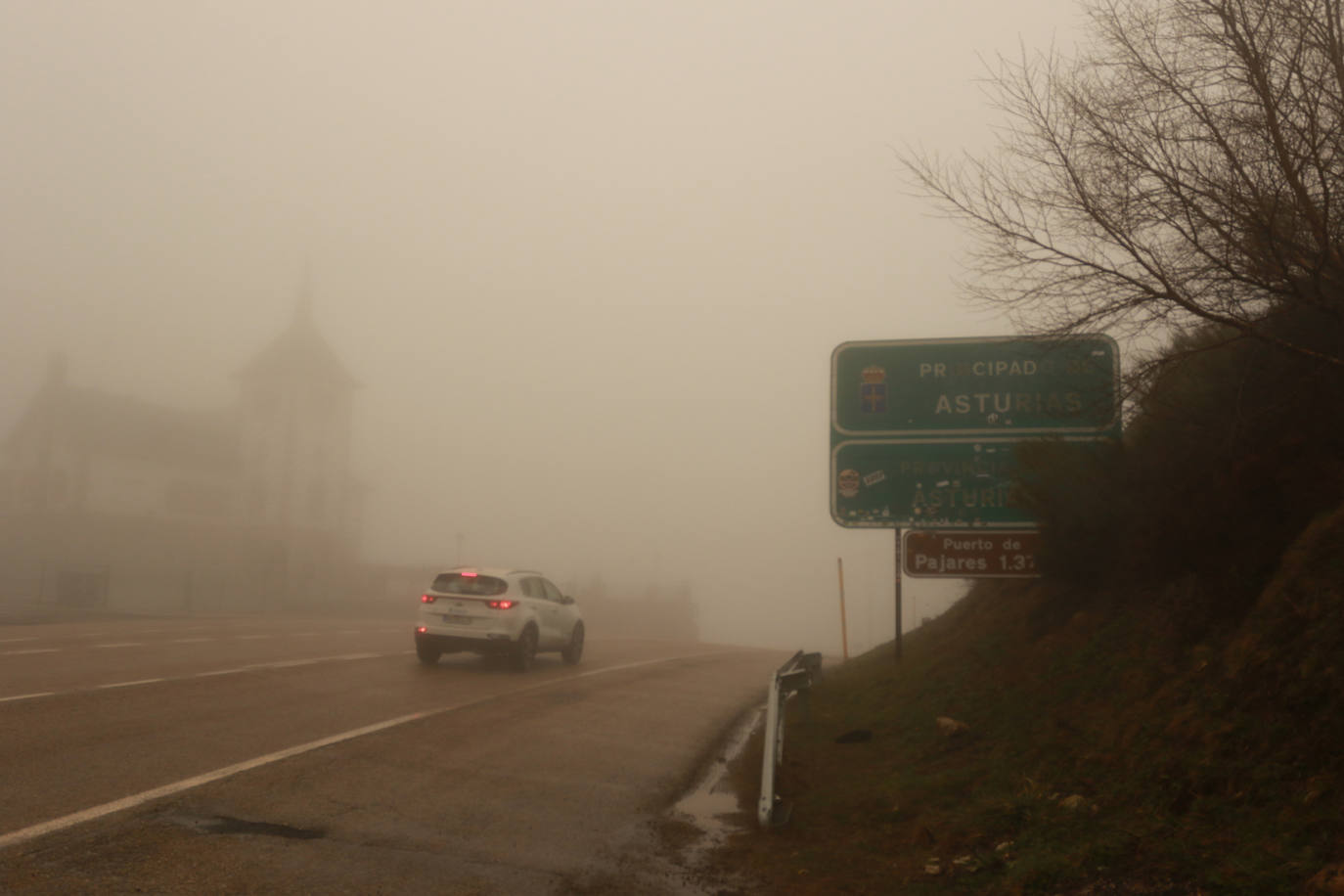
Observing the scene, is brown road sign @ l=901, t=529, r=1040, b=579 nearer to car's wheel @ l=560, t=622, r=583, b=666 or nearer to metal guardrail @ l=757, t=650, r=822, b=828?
metal guardrail @ l=757, t=650, r=822, b=828

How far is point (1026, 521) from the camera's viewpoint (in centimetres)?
1305

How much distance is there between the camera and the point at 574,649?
19.1 metres

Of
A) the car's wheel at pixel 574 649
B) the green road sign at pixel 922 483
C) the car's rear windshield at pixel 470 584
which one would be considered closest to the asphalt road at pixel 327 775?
the car's rear windshield at pixel 470 584

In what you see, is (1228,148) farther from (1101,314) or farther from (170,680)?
(170,680)

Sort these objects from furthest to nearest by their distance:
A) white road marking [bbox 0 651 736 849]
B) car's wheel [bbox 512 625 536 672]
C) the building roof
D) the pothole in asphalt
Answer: the building roof → car's wheel [bbox 512 625 536 672] → the pothole in asphalt → white road marking [bbox 0 651 736 849]

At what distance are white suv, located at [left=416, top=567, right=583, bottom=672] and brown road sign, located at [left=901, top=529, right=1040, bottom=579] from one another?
637 cm

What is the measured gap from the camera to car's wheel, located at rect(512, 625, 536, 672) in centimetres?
1622

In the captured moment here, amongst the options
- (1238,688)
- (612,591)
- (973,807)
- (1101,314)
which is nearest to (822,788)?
(973,807)

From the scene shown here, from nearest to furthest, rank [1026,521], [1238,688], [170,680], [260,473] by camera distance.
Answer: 1. [1238,688]
2. [170,680]
3. [1026,521]
4. [260,473]

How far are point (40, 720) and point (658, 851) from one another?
5897 millimetres

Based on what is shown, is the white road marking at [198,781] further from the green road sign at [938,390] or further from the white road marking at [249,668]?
the green road sign at [938,390]

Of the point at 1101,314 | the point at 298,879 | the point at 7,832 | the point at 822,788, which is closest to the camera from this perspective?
the point at 298,879

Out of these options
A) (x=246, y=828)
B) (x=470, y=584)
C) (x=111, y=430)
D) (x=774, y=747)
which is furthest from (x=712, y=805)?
(x=111, y=430)

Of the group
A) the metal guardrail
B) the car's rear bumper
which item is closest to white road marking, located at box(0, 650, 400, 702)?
the car's rear bumper
